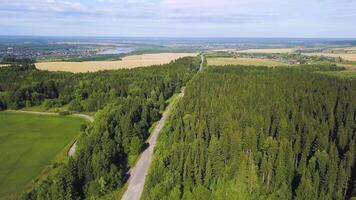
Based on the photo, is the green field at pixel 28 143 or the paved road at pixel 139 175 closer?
the paved road at pixel 139 175

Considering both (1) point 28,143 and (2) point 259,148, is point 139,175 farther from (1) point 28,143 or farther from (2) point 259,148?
(1) point 28,143

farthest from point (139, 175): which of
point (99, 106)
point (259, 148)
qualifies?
point (99, 106)

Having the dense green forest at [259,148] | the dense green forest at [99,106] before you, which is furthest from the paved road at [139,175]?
the dense green forest at [259,148]

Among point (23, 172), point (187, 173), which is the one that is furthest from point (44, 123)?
point (187, 173)

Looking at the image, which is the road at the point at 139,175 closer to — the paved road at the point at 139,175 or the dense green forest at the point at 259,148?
the paved road at the point at 139,175

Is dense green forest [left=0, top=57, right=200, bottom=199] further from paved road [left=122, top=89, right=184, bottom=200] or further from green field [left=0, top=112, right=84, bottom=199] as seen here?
green field [left=0, top=112, right=84, bottom=199]

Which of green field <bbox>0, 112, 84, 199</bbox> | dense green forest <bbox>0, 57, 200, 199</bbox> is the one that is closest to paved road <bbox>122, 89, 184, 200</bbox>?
dense green forest <bbox>0, 57, 200, 199</bbox>
